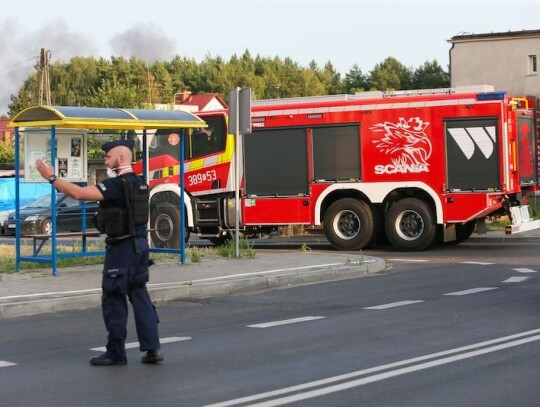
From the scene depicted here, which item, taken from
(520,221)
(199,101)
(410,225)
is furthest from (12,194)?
(199,101)

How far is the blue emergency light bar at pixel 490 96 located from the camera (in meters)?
19.9

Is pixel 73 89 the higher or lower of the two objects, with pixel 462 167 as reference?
higher

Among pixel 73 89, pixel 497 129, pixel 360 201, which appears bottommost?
pixel 360 201

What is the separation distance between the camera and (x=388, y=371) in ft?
25.9

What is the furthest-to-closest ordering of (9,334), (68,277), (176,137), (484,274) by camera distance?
(176,137) < (484,274) < (68,277) < (9,334)

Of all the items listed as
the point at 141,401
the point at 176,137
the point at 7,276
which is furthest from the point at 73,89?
the point at 141,401

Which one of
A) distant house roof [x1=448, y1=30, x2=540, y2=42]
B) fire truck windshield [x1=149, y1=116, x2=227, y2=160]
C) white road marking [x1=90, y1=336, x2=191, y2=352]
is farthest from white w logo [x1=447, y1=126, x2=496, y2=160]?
distant house roof [x1=448, y1=30, x2=540, y2=42]

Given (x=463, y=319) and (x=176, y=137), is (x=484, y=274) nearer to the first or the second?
(x=463, y=319)

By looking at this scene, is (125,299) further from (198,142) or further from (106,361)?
(198,142)

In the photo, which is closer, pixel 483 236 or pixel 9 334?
pixel 9 334

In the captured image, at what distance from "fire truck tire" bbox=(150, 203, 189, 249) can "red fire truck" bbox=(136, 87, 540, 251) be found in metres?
0.40

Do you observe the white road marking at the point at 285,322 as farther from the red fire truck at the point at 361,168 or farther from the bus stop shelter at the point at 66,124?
the red fire truck at the point at 361,168

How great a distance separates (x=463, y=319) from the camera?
35.2ft

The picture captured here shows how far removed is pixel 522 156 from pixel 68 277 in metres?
10.6
